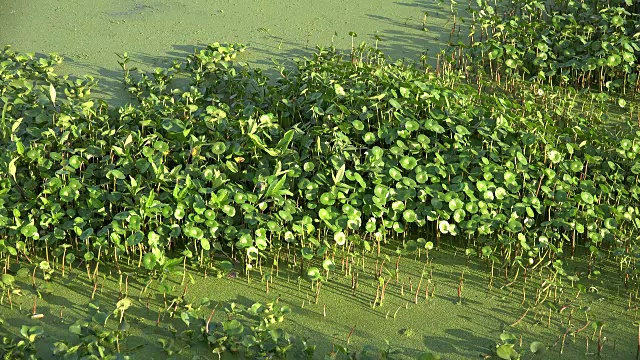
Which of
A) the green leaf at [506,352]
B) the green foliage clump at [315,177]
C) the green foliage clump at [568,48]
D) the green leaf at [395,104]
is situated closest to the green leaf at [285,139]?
the green foliage clump at [315,177]

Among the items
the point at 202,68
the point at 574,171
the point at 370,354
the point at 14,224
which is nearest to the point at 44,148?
the point at 14,224

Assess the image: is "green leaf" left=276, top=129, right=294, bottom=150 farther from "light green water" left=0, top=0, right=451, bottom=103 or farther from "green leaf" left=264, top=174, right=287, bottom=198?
"light green water" left=0, top=0, right=451, bottom=103

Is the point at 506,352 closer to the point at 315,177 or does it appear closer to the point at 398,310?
the point at 398,310

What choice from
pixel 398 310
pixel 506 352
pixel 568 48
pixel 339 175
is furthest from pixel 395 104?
pixel 568 48

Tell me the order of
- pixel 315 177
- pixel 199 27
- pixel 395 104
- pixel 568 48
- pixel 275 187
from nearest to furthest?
pixel 275 187 → pixel 315 177 → pixel 395 104 → pixel 568 48 → pixel 199 27

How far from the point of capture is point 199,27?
16.6 ft

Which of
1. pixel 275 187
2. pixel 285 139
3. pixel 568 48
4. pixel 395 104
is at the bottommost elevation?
pixel 275 187

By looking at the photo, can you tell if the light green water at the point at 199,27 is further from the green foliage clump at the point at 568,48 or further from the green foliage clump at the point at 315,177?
the green foliage clump at the point at 315,177

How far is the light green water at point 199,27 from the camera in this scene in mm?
4812

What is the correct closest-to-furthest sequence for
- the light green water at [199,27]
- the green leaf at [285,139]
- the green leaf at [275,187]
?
1. the green leaf at [275,187]
2. the green leaf at [285,139]
3. the light green water at [199,27]

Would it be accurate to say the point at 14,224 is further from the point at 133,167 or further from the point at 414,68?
the point at 414,68

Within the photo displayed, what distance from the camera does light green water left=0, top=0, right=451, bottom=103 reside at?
15.8 feet

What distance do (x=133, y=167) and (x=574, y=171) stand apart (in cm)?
171

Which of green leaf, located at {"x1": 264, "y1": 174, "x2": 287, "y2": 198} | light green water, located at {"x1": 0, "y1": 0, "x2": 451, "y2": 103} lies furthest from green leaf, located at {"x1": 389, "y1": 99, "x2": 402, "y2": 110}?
light green water, located at {"x1": 0, "y1": 0, "x2": 451, "y2": 103}
